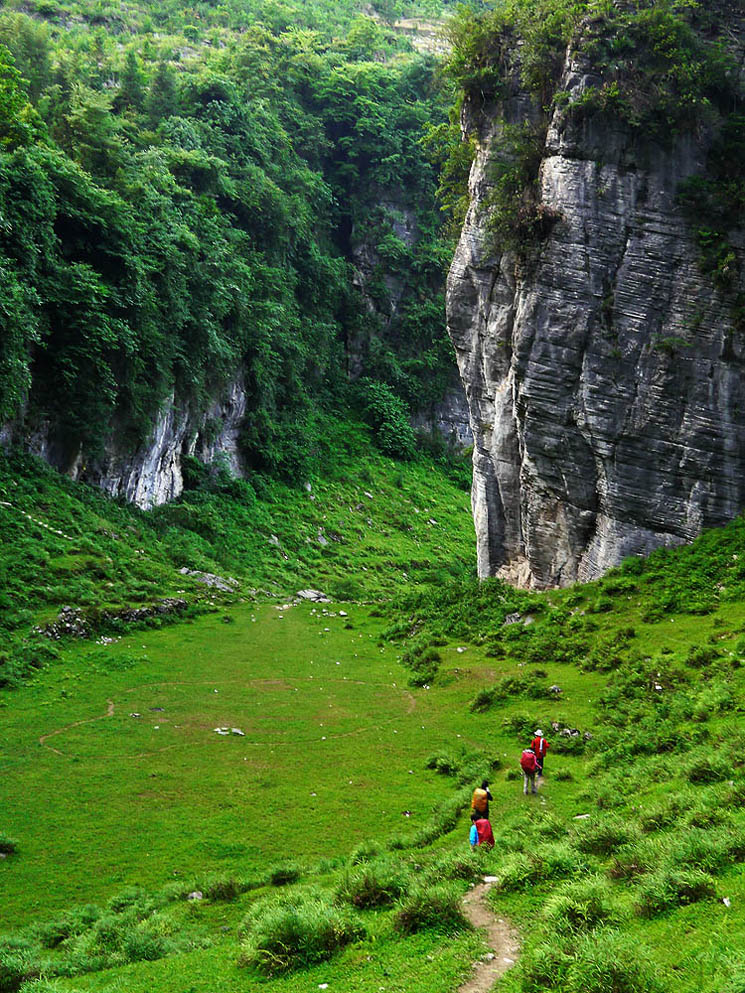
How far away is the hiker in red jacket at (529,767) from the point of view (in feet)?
49.3

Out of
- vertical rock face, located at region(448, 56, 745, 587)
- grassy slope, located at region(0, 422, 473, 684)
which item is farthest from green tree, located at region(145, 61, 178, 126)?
vertical rock face, located at region(448, 56, 745, 587)

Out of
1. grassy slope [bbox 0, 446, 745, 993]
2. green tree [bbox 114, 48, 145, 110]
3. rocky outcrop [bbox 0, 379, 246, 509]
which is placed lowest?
grassy slope [bbox 0, 446, 745, 993]

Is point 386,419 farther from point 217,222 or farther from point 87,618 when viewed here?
point 87,618

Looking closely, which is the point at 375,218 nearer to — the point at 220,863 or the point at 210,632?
the point at 210,632

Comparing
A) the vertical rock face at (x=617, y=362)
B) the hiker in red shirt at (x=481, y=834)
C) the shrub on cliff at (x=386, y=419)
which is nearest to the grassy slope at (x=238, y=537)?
the shrub on cliff at (x=386, y=419)

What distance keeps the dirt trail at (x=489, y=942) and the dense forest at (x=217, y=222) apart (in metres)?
25.1

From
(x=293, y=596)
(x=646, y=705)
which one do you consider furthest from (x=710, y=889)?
(x=293, y=596)

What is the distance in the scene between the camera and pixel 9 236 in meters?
29.1

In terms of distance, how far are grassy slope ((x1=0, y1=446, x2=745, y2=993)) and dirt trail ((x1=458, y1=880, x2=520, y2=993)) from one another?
21 cm

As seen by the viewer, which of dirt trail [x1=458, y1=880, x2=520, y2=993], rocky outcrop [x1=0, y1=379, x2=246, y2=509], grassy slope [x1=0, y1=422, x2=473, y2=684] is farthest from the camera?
rocky outcrop [x1=0, y1=379, x2=246, y2=509]

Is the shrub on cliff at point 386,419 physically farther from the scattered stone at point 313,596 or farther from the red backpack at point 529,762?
the red backpack at point 529,762

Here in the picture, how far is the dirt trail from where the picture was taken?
7.99 m

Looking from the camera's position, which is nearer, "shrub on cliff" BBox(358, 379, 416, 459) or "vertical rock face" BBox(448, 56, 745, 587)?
"vertical rock face" BBox(448, 56, 745, 587)

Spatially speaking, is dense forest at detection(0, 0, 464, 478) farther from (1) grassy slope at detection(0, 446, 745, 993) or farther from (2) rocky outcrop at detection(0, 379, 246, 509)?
(1) grassy slope at detection(0, 446, 745, 993)
